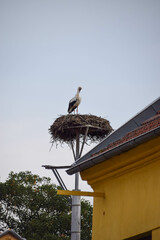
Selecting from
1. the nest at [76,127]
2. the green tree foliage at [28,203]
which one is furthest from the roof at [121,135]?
the green tree foliage at [28,203]

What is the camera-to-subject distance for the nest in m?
18.1

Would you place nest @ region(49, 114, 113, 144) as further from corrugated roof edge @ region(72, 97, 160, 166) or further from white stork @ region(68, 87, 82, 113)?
corrugated roof edge @ region(72, 97, 160, 166)

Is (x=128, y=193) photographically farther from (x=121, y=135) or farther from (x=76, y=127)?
(x=76, y=127)

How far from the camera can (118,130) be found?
6758 millimetres

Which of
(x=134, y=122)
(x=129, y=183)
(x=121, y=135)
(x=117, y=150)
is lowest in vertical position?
(x=129, y=183)

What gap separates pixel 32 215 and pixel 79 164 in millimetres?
29281

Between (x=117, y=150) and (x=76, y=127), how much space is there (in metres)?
12.6

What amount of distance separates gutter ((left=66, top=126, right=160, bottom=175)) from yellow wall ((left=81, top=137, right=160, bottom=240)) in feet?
0.32

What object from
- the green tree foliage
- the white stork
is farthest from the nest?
the green tree foliage

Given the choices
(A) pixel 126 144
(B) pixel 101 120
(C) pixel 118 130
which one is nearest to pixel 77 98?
(B) pixel 101 120

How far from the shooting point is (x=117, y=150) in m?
5.56

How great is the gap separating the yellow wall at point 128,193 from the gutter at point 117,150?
0.10 metres

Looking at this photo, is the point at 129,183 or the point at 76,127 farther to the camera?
the point at 76,127

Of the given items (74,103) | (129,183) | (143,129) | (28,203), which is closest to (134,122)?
(143,129)
